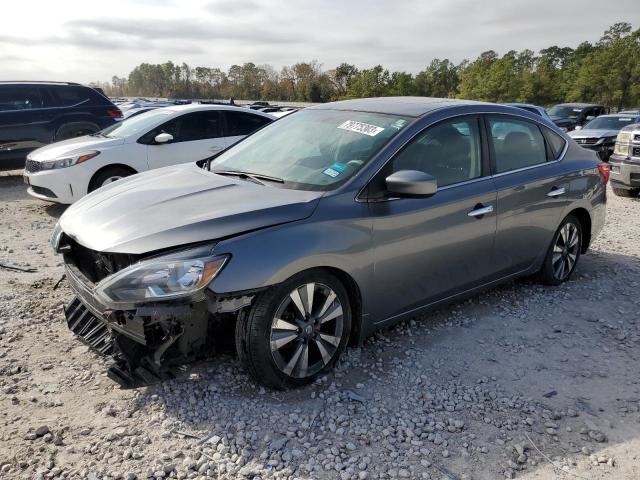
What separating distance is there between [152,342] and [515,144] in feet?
10.6

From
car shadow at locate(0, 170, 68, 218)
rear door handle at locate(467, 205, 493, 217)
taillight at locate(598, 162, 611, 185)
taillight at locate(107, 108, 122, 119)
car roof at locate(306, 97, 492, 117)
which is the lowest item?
car shadow at locate(0, 170, 68, 218)

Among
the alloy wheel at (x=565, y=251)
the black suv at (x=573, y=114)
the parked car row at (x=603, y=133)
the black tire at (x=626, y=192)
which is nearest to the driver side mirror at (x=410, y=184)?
the alloy wheel at (x=565, y=251)

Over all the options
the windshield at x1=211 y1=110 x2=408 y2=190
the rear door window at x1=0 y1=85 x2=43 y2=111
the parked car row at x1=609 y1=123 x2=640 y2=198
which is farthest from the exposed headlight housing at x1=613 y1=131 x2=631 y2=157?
the rear door window at x1=0 y1=85 x2=43 y2=111

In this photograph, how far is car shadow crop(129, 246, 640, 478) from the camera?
2805 millimetres

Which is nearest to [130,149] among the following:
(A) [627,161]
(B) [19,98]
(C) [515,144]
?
(B) [19,98]

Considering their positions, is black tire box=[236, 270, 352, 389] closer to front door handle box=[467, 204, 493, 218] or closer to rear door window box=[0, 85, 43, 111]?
front door handle box=[467, 204, 493, 218]

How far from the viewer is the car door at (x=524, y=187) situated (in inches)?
161

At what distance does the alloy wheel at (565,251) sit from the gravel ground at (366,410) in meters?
0.74

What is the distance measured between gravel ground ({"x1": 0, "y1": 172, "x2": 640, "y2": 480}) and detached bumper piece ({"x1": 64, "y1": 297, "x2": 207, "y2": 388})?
220mm

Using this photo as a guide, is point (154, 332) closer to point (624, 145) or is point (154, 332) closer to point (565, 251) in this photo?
point (565, 251)

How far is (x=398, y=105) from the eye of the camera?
3941 millimetres

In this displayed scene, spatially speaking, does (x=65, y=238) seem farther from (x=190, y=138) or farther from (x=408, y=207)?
(x=190, y=138)

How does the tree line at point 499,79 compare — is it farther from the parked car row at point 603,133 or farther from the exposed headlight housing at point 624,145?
the exposed headlight housing at point 624,145

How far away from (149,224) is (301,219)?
0.83 metres
